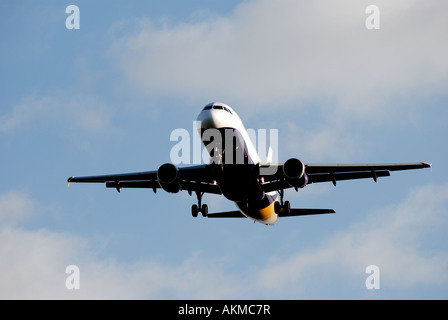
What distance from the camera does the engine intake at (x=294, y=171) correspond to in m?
38.3

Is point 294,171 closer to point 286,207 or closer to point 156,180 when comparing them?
point 286,207

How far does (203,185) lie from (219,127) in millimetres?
9354

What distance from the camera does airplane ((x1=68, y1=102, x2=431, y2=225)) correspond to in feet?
119

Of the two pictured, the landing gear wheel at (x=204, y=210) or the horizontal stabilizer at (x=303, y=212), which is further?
the horizontal stabilizer at (x=303, y=212)

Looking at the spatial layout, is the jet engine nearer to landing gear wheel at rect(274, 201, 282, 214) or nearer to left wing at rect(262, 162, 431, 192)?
left wing at rect(262, 162, 431, 192)

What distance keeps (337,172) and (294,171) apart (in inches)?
212

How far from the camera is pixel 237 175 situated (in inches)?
1479

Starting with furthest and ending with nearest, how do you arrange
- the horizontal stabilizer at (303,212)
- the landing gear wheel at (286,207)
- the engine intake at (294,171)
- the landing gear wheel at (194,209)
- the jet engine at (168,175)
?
the horizontal stabilizer at (303,212)
the landing gear wheel at (194,209)
the landing gear wheel at (286,207)
the jet engine at (168,175)
the engine intake at (294,171)

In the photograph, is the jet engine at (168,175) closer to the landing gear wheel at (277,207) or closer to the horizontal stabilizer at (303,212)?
the landing gear wheel at (277,207)

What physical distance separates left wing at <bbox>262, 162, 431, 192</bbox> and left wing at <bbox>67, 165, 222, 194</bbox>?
3.76m

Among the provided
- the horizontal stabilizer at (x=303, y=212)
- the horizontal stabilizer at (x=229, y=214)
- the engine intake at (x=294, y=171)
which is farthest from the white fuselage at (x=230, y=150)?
the horizontal stabilizer at (x=229, y=214)

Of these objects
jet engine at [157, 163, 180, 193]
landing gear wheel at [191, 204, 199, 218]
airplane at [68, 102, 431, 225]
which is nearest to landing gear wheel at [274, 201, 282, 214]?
airplane at [68, 102, 431, 225]
